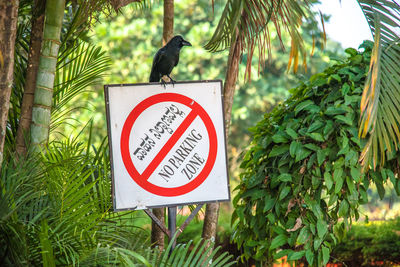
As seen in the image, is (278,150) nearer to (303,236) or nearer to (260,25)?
(303,236)

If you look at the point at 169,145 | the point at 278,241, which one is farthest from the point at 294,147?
the point at 169,145

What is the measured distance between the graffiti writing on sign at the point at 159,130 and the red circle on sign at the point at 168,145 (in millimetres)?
40

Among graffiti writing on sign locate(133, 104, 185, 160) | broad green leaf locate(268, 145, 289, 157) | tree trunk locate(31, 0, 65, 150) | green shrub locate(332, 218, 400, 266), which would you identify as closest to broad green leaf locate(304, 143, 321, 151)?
broad green leaf locate(268, 145, 289, 157)

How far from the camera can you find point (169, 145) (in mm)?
2746

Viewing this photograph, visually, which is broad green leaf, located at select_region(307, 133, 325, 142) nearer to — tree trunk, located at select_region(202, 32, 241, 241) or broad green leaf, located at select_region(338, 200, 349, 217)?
broad green leaf, located at select_region(338, 200, 349, 217)

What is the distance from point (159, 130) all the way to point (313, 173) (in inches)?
34.2

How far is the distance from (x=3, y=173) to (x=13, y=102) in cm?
132

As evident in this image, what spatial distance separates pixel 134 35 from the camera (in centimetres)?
1086

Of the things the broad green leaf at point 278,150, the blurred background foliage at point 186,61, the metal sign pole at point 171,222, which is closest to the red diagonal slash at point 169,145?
the metal sign pole at point 171,222

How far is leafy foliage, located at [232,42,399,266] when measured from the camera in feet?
8.66

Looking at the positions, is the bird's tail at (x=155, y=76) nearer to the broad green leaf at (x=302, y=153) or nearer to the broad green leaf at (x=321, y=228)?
the broad green leaf at (x=302, y=153)

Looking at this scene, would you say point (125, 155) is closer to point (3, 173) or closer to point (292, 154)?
point (3, 173)

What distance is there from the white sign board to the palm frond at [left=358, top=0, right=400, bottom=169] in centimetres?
80

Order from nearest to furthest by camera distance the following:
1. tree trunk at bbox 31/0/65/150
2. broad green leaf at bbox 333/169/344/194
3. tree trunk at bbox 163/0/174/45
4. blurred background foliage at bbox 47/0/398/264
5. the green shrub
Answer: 1. broad green leaf at bbox 333/169/344/194
2. tree trunk at bbox 31/0/65/150
3. tree trunk at bbox 163/0/174/45
4. the green shrub
5. blurred background foliage at bbox 47/0/398/264
